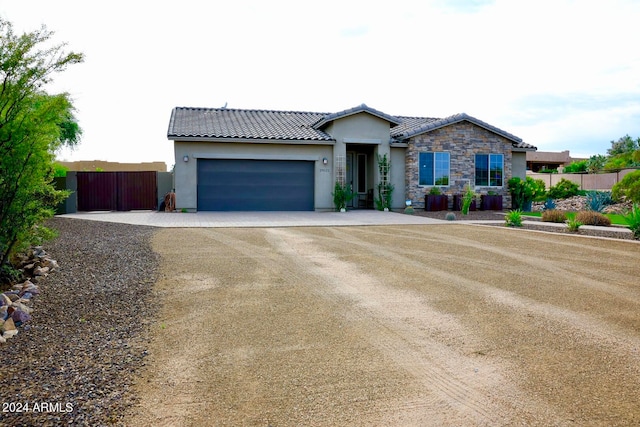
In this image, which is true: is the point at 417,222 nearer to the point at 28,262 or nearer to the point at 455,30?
the point at 455,30

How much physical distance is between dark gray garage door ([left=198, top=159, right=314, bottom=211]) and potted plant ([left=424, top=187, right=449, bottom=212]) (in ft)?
16.7

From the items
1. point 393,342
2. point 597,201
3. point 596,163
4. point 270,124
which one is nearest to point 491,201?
point 597,201

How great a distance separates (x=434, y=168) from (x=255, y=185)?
26.3 feet

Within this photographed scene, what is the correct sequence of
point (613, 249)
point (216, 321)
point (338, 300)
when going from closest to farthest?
point (216, 321) < point (338, 300) < point (613, 249)

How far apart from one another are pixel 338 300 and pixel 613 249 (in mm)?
7416

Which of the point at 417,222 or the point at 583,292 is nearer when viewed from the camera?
the point at 583,292

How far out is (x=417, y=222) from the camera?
1672 centimetres

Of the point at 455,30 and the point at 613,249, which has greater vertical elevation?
the point at 455,30

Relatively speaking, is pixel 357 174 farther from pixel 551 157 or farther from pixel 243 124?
pixel 551 157

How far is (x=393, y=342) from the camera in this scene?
15.1 feet

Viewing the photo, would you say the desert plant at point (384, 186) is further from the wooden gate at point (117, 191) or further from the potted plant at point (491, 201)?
the wooden gate at point (117, 191)

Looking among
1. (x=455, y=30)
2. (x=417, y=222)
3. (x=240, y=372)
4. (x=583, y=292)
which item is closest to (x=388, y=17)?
(x=455, y=30)

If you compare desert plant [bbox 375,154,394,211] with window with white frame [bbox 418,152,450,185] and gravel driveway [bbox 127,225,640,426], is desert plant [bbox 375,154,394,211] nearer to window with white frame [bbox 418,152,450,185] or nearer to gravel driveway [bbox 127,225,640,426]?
→ window with white frame [bbox 418,152,450,185]

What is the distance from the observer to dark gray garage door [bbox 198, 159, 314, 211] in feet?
67.0
